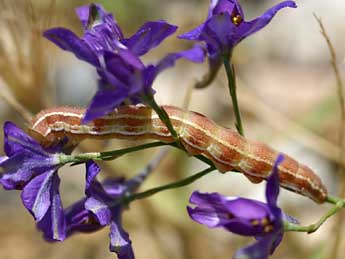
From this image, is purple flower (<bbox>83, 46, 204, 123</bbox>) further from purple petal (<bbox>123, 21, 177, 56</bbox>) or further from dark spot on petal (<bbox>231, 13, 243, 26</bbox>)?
dark spot on petal (<bbox>231, 13, 243, 26</bbox>)

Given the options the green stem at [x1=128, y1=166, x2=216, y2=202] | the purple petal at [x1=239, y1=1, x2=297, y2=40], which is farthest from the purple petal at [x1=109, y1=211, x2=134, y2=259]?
the purple petal at [x1=239, y1=1, x2=297, y2=40]

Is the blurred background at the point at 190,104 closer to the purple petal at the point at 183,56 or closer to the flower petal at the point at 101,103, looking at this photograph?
the purple petal at the point at 183,56

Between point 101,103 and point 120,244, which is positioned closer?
point 101,103

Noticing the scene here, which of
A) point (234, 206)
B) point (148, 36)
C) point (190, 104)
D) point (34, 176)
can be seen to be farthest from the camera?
point (190, 104)

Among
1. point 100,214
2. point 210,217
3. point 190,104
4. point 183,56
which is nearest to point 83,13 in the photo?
point 183,56

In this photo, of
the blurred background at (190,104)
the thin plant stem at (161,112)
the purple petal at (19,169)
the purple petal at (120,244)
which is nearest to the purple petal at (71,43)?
the thin plant stem at (161,112)

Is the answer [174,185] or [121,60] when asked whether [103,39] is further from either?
[174,185]

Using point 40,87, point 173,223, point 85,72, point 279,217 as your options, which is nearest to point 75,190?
point 85,72
